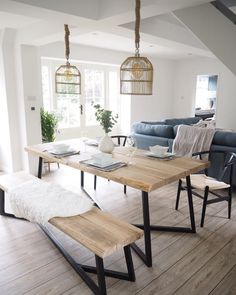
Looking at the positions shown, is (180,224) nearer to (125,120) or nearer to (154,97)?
(125,120)

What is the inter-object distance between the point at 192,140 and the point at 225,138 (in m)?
0.46

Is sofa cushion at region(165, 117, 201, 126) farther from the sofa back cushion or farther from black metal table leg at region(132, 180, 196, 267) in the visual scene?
black metal table leg at region(132, 180, 196, 267)

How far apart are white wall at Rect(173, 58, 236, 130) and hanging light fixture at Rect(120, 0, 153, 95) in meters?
5.11

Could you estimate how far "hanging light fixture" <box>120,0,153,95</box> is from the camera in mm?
2145

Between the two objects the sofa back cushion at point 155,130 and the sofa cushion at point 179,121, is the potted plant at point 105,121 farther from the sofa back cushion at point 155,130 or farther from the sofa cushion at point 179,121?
the sofa cushion at point 179,121

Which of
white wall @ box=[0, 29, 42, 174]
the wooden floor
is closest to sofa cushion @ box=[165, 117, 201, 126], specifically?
white wall @ box=[0, 29, 42, 174]

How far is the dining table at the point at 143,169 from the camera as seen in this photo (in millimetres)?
2014

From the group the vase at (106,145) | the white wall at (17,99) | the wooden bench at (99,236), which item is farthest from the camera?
the white wall at (17,99)

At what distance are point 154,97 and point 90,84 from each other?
7.36ft

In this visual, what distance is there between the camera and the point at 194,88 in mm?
8047

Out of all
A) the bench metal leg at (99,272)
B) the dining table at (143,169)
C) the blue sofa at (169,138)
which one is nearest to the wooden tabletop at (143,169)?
the dining table at (143,169)

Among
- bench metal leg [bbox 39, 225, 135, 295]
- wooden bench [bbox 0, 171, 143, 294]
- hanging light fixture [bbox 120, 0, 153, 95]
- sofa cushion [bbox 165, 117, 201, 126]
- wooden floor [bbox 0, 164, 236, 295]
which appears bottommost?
wooden floor [bbox 0, 164, 236, 295]

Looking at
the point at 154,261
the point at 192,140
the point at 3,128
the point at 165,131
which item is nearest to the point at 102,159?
the point at 154,261

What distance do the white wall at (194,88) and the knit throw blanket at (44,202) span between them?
5.80 metres
